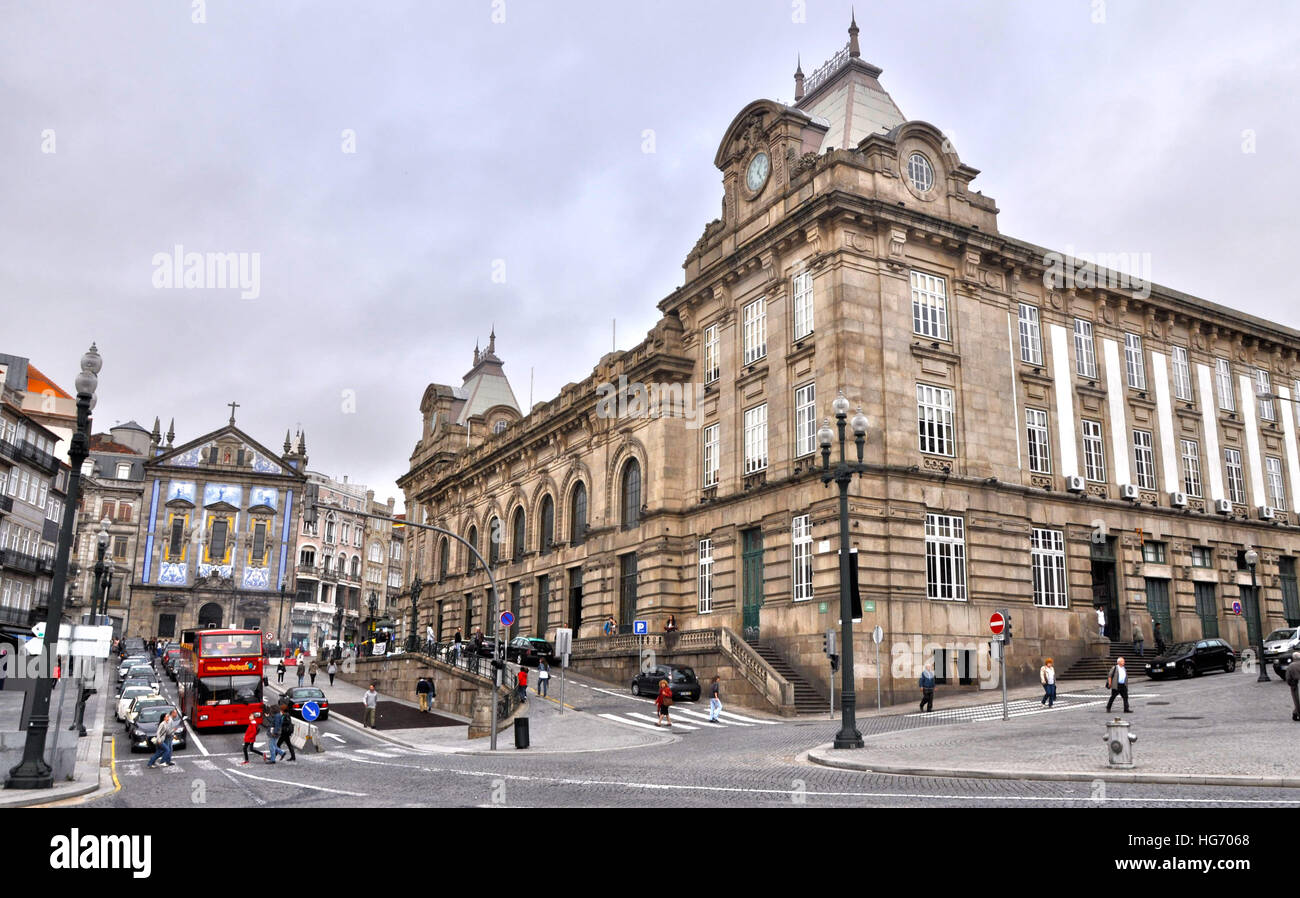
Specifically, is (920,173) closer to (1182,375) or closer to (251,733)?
(1182,375)

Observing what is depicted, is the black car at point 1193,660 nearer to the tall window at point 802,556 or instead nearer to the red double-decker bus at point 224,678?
the tall window at point 802,556

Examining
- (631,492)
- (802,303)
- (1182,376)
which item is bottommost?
(631,492)

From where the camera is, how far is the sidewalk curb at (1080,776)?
1374 centimetres

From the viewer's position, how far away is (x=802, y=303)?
39656 mm

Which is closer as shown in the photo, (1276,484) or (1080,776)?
(1080,776)

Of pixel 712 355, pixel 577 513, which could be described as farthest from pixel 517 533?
pixel 712 355

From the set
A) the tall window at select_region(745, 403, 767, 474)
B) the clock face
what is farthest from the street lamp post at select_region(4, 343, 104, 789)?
the clock face

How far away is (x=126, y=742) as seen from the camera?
105 feet

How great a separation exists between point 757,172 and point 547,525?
83.5 feet

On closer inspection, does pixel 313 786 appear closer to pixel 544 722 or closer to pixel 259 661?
pixel 544 722

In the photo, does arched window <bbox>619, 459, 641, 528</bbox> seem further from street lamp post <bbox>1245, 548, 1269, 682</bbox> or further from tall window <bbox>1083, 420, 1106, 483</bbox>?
street lamp post <bbox>1245, 548, 1269, 682</bbox>

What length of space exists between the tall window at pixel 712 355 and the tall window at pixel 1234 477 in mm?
24127
